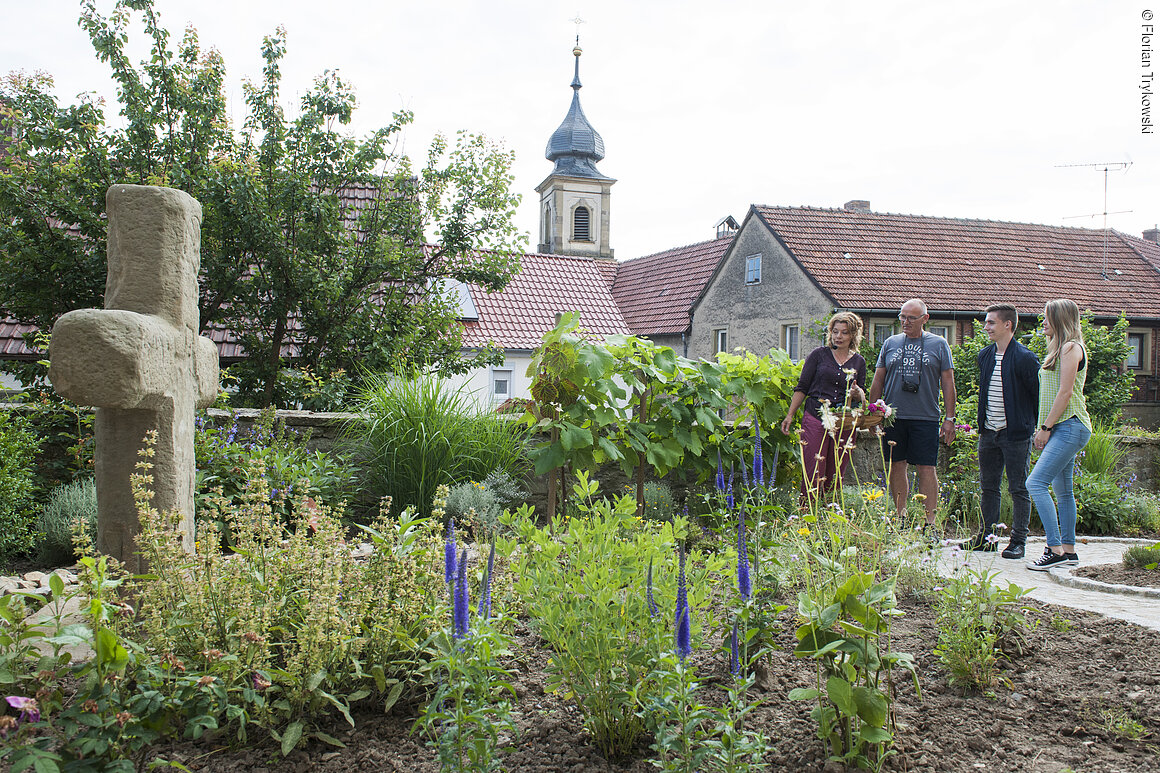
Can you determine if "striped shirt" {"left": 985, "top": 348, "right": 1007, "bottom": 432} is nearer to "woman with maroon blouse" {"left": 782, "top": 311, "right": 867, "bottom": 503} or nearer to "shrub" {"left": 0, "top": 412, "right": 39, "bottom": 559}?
"woman with maroon blouse" {"left": 782, "top": 311, "right": 867, "bottom": 503}

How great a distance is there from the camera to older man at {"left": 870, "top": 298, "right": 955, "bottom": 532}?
18.2 ft

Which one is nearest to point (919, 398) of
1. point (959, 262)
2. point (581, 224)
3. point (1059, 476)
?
point (1059, 476)

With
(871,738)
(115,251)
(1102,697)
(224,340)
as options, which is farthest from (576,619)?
(224,340)

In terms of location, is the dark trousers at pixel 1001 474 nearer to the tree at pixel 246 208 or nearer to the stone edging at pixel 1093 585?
the stone edging at pixel 1093 585

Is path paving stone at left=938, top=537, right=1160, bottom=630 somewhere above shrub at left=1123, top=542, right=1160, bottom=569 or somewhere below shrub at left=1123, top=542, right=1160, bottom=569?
below

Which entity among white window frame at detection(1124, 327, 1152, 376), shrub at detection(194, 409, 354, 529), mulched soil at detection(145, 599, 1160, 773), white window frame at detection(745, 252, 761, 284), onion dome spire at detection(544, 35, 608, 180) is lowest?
mulched soil at detection(145, 599, 1160, 773)

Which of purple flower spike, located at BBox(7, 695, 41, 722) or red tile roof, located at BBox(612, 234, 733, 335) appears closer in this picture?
purple flower spike, located at BBox(7, 695, 41, 722)

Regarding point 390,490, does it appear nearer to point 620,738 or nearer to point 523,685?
point 523,685

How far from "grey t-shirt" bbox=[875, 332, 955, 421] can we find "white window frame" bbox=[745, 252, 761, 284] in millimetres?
18569

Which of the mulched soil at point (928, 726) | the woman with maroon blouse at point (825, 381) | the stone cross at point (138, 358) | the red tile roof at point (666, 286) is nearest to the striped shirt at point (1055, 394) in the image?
the woman with maroon blouse at point (825, 381)

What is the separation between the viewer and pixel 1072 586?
14.3ft

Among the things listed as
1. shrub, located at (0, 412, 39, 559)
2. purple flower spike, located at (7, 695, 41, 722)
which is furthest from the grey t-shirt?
shrub, located at (0, 412, 39, 559)

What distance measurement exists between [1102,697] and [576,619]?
1799 mm

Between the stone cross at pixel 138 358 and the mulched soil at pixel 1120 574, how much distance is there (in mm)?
4795
